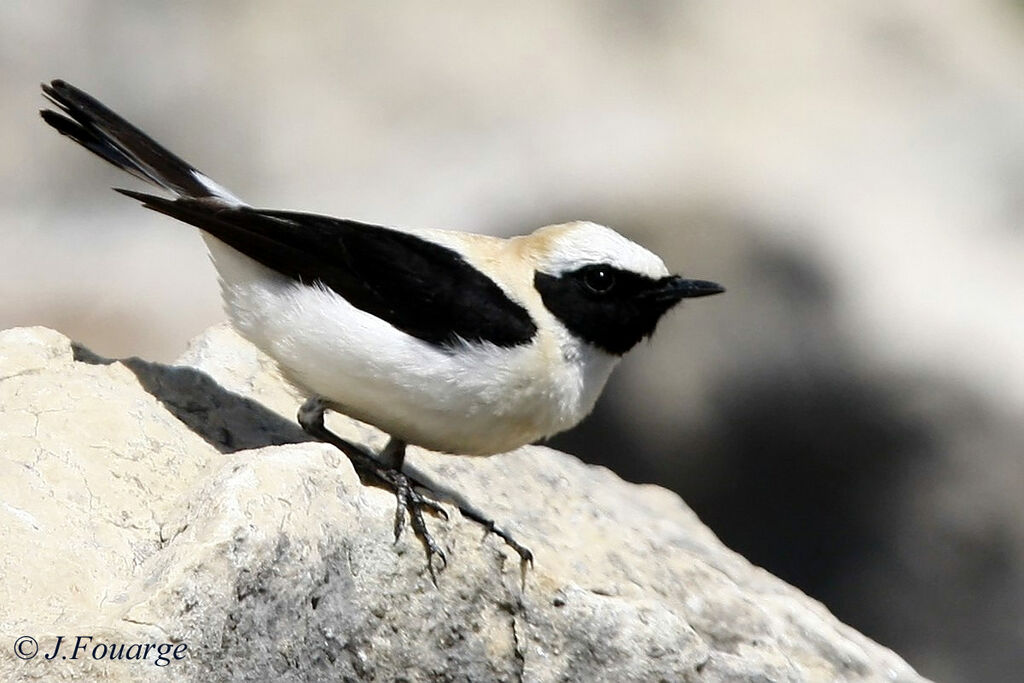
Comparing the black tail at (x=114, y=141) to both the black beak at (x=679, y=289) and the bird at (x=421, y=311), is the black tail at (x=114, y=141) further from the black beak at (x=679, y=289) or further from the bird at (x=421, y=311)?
the black beak at (x=679, y=289)

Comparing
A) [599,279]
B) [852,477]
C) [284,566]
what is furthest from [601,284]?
[852,477]

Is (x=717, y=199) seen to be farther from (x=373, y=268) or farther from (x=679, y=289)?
(x=373, y=268)

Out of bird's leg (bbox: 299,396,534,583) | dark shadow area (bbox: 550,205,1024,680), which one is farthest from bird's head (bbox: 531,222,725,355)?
dark shadow area (bbox: 550,205,1024,680)

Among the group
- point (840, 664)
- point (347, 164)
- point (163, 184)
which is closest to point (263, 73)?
Result: point (347, 164)

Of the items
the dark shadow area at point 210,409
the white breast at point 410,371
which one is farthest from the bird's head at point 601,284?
the dark shadow area at point 210,409

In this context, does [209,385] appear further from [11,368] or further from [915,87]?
[915,87]

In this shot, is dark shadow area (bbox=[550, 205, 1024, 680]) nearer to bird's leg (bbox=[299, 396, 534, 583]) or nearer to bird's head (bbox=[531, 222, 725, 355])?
bird's leg (bbox=[299, 396, 534, 583])
